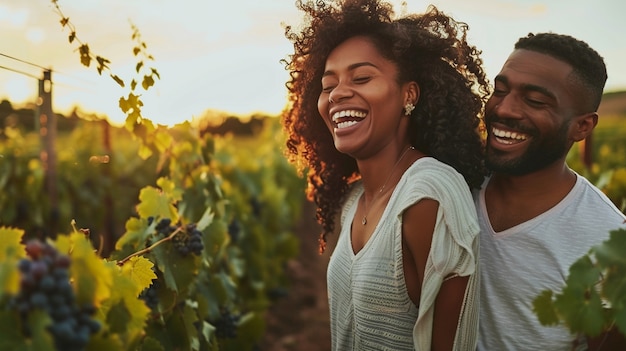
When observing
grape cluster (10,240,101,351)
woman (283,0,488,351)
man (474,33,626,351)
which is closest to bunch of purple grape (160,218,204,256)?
woman (283,0,488,351)

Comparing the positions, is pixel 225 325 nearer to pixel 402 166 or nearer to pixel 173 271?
pixel 173 271

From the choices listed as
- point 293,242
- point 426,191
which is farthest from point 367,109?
point 293,242

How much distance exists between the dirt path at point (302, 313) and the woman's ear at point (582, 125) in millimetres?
4140

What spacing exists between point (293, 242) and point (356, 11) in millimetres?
5983

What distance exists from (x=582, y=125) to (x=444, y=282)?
0.84 metres

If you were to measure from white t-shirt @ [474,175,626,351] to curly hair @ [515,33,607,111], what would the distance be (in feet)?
1.16

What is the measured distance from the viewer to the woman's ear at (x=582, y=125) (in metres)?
2.36

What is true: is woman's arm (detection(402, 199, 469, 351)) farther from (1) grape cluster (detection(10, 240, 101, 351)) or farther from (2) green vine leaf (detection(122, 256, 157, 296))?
(1) grape cluster (detection(10, 240, 101, 351))

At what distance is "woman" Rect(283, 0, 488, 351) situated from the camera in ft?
7.01

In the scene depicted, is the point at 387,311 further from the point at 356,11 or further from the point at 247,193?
the point at 247,193

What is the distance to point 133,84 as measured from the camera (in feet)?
9.35

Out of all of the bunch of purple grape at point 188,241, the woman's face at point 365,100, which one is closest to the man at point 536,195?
the woman's face at point 365,100

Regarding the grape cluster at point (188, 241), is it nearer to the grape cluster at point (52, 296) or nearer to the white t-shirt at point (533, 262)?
the white t-shirt at point (533, 262)

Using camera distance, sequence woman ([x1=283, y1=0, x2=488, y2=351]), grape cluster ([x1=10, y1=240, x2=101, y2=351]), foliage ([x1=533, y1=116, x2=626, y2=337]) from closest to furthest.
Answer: grape cluster ([x1=10, y1=240, x2=101, y2=351]), foliage ([x1=533, y1=116, x2=626, y2=337]), woman ([x1=283, y1=0, x2=488, y2=351])
